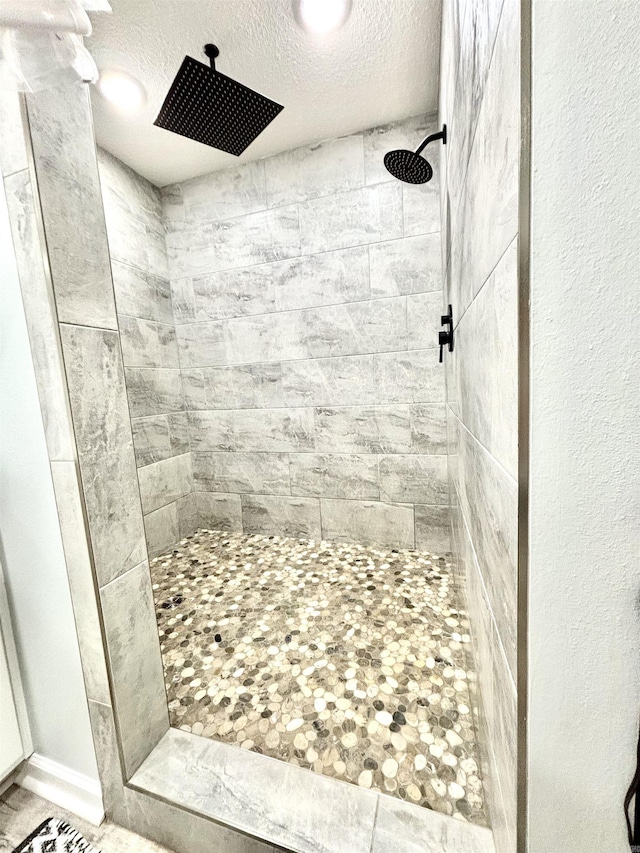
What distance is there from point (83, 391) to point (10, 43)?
2.13 ft

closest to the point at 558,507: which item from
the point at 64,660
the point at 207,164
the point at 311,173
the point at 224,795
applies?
the point at 224,795

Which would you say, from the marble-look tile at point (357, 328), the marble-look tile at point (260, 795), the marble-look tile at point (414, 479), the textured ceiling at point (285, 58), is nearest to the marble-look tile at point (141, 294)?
the textured ceiling at point (285, 58)

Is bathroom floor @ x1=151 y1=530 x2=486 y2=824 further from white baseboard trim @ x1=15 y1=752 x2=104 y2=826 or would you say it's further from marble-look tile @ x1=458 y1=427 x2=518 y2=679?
marble-look tile @ x1=458 y1=427 x2=518 y2=679

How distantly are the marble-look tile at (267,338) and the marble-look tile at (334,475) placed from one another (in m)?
0.67

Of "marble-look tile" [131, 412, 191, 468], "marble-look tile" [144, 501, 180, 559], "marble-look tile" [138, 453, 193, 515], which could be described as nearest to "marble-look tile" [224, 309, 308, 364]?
"marble-look tile" [131, 412, 191, 468]

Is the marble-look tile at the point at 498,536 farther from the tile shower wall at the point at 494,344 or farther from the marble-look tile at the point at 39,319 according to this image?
the marble-look tile at the point at 39,319

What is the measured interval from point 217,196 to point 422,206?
128cm

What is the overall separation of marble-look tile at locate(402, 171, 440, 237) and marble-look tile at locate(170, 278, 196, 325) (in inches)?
56.0

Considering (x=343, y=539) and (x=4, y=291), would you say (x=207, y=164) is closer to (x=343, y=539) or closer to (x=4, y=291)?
(x=4, y=291)

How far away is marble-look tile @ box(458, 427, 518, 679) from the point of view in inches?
16.8

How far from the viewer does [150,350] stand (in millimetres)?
2170

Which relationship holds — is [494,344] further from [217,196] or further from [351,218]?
[217,196]

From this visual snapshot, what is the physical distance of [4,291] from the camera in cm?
77

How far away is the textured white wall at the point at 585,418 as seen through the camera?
0.96 ft
